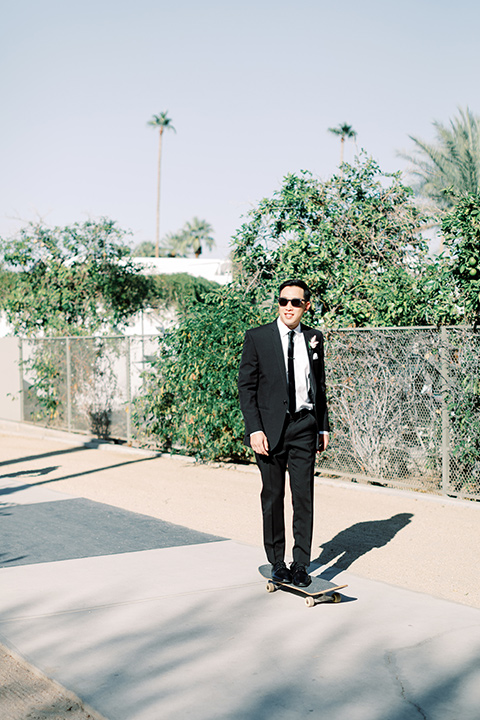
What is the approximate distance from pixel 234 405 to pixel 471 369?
3.74 m

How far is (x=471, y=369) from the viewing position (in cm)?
945

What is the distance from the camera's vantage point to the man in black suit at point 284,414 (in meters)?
5.73

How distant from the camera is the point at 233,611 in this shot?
17.6 ft

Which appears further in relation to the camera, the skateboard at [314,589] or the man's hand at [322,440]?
the man's hand at [322,440]

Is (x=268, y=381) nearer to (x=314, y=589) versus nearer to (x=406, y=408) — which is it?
(x=314, y=589)

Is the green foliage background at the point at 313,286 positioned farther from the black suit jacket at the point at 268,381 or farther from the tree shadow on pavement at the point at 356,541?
the black suit jacket at the point at 268,381

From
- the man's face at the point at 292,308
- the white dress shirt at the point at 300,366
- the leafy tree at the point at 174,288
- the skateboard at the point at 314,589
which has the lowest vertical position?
the skateboard at the point at 314,589

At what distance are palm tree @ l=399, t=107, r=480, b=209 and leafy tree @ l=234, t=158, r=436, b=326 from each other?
6703 mm

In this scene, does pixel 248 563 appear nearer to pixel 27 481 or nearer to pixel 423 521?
pixel 423 521

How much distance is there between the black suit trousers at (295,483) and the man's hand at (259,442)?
0.09m

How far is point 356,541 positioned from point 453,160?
15.9 m

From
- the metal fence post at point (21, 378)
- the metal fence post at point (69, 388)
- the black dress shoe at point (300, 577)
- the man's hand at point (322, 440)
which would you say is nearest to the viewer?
the black dress shoe at point (300, 577)

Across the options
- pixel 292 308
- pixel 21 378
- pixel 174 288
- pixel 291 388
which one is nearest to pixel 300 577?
pixel 291 388

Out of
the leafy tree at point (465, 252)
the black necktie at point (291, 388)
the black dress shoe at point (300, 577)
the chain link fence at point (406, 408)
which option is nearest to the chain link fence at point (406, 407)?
the chain link fence at point (406, 408)
